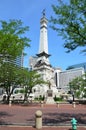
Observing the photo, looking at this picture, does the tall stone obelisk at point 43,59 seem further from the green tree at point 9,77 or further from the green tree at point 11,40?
the green tree at point 11,40

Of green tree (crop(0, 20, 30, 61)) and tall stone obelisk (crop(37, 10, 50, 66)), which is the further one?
tall stone obelisk (crop(37, 10, 50, 66))

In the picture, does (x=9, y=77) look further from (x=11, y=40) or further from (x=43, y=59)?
(x=43, y=59)

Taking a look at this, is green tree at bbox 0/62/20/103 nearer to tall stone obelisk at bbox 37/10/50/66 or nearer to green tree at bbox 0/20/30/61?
green tree at bbox 0/20/30/61

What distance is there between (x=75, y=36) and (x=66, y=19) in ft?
5.74

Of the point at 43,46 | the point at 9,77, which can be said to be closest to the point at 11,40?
the point at 9,77

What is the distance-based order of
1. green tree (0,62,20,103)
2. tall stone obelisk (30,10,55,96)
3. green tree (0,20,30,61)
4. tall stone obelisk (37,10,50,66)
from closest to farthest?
green tree (0,20,30,61), green tree (0,62,20,103), tall stone obelisk (30,10,55,96), tall stone obelisk (37,10,50,66)

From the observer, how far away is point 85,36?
19828 millimetres

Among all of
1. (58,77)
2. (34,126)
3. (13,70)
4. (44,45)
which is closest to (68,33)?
(34,126)

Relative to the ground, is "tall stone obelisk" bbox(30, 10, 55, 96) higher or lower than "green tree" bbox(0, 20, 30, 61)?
higher

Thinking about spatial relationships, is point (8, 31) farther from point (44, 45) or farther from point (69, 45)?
point (44, 45)

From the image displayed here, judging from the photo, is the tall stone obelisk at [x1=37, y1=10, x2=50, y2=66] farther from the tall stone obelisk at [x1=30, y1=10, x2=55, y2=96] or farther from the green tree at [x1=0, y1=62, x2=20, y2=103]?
the green tree at [x1=0, y1=62, x2=20, y2=103]

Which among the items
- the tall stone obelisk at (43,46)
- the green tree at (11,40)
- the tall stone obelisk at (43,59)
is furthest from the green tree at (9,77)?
the tall stone obelisk at (43,46)

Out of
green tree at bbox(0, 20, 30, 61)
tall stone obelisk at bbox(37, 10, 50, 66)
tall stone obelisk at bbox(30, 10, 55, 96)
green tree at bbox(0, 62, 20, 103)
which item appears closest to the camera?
green tree at bbox(0, 20, 30, 61)

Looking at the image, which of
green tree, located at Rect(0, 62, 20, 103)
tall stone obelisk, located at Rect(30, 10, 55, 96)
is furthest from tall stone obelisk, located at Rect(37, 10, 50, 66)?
green tree, located at Rect(0, 62, 20, 103)
